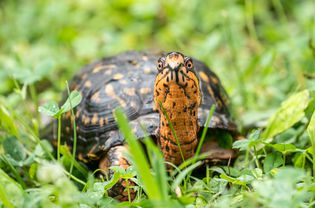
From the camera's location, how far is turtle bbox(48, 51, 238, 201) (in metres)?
2.06

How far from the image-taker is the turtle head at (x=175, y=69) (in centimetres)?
199

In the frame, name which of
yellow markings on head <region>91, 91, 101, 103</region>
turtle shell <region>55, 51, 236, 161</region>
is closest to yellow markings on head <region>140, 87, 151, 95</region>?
turtle shell <region>55, 51, 236, 161</region>

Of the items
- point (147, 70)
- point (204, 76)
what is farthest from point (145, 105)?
point (204, 76)

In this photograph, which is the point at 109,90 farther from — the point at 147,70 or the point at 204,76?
the point at 204,76

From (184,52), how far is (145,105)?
4.22 feet

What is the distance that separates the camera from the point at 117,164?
2283 millimetres

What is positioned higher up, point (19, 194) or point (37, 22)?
point (37, 22)

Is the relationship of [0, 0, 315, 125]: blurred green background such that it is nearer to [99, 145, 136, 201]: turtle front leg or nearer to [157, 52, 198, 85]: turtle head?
[99, 145, 136, 201]: turtle front leg

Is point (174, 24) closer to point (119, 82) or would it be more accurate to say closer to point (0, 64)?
point (0, 64)

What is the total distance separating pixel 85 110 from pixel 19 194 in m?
0.77

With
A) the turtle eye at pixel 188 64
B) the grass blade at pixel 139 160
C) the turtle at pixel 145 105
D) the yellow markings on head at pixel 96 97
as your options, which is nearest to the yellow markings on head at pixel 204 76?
the turtle at pixel 145 105

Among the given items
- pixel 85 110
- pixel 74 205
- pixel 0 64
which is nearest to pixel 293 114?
pixel 85 110

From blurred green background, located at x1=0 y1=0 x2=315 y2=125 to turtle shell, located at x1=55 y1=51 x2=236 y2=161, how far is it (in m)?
0.65

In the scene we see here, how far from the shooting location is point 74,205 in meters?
1.75
